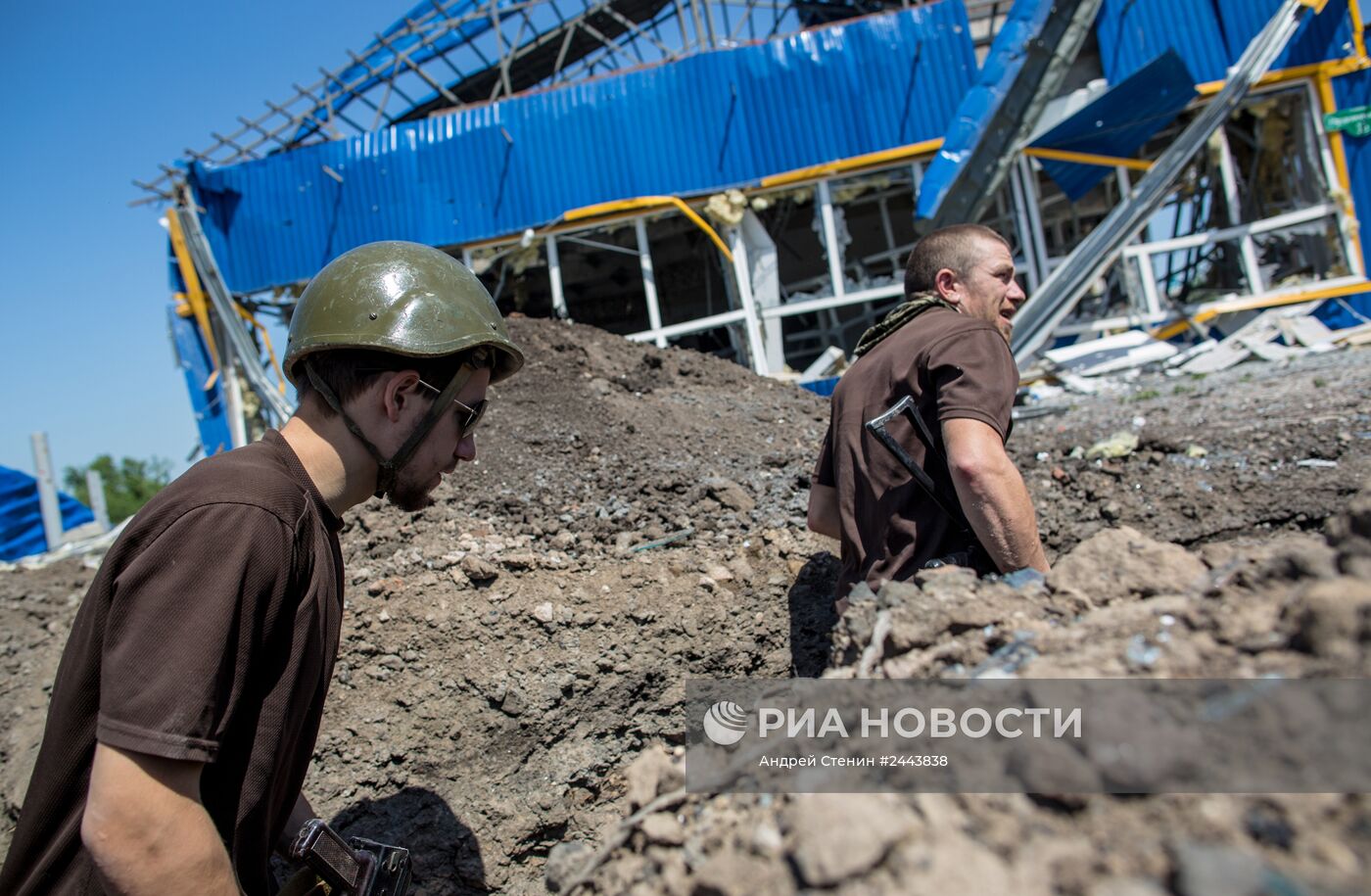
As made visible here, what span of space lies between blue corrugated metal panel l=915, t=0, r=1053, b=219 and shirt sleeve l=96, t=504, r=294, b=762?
1013 centimetres

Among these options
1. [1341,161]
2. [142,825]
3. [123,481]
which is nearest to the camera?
[142,825]

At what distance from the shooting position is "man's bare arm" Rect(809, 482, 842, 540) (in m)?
2.72

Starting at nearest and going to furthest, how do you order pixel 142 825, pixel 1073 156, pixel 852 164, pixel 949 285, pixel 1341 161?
pixel 142 825
pixel 949 285
pixel 1073 156
pixel 1341 161
pixel 852 164

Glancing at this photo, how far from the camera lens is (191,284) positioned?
13086mm

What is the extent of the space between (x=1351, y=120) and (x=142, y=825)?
1475cm

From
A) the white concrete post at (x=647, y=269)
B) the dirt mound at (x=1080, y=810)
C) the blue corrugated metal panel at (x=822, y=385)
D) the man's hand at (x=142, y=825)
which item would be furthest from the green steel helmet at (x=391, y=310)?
the white concrete post at (x=647, y=269)

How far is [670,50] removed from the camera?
12.0 metres

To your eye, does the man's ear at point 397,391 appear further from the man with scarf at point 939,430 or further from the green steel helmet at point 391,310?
the man with scarf at point 939,430

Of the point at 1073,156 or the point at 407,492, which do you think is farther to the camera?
the point at 1073,156

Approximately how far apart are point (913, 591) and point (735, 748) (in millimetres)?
487

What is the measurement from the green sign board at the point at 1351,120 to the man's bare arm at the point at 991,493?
12688 millimetres

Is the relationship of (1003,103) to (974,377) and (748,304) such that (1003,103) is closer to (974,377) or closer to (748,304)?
(748,304)

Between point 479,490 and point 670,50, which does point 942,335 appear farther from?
point 670,50

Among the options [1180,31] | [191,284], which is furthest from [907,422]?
[191,284]
